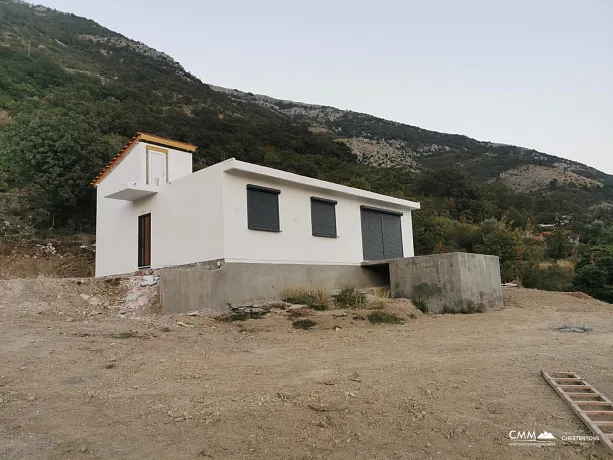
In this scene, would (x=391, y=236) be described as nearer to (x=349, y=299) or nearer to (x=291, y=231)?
(x=291, y=231)

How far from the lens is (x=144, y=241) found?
12.7 m

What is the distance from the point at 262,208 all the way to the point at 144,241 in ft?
12.5

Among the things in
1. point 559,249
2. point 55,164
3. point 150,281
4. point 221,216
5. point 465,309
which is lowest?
point 465,309

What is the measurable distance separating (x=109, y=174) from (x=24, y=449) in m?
12.2

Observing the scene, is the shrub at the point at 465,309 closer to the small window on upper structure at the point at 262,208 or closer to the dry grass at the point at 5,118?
the small window on upper structure at the point at 262,208

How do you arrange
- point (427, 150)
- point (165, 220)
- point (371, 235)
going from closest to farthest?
point (165, 220), point (371, 235), point (427, 150)

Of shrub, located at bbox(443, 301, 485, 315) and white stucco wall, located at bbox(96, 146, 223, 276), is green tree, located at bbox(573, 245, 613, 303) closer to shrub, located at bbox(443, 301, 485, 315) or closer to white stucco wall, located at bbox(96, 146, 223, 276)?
shrub, located at bbox(443, 301, 485, 315)

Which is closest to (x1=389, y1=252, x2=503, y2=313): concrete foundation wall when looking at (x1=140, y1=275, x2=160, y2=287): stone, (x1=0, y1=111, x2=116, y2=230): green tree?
(x1=140, y1=275, x2=160, y2=287): stone

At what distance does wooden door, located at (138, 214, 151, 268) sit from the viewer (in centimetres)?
1256

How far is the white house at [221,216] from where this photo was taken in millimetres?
10727

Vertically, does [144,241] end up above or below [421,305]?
above

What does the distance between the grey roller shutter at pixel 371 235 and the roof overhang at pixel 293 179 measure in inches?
19.7

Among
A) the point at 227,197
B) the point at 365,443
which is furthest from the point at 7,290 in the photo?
the point at 365,443

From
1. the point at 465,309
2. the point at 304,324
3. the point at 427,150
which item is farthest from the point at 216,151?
the point at 427,150
